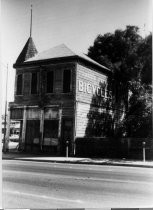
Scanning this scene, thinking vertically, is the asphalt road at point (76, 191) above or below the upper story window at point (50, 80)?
below

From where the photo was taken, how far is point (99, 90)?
2053 centimetres

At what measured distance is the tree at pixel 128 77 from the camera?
17812 mm

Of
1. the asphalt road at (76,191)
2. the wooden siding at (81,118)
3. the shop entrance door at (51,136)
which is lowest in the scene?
the asphalt road at (76,191)

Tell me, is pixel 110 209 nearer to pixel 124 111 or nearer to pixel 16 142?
pixel 16 142

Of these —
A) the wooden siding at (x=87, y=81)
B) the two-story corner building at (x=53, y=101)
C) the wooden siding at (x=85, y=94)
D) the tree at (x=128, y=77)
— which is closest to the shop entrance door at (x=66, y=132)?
the two-story corner building at (x=53, y=101)

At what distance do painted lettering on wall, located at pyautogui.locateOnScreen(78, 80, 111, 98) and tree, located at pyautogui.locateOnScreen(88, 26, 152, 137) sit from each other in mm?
626

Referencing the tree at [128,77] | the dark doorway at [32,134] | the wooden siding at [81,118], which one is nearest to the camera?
the tree at [128,77]

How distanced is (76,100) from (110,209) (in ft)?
42.9

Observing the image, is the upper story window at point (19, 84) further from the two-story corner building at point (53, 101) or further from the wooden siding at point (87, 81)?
the wooden siding at point (87, 81)

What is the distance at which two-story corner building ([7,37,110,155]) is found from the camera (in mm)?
19234

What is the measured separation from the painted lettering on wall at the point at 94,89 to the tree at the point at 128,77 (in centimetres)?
63

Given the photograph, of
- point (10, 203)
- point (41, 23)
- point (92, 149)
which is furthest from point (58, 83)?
point (10, 203)

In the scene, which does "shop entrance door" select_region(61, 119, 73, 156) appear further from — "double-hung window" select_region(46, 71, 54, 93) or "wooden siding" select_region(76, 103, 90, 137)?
"double-hung window" select_region(46, 71, 54, 93)

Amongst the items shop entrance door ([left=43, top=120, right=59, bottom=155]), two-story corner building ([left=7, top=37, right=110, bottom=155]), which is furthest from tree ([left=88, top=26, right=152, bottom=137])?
shop entrance door ([left=43, top=120, right=59, bottom=155])
